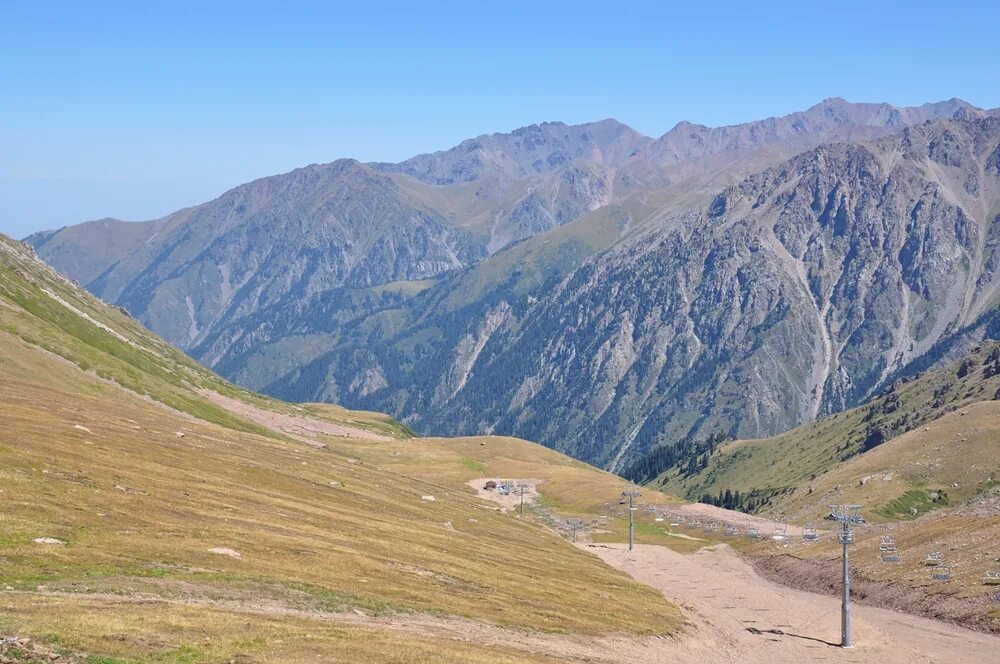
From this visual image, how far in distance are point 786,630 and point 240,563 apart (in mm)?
55560

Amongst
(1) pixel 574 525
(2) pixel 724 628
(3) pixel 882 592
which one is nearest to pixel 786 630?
(2) pixel 724 628

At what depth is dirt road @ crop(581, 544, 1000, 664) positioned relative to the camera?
8644cm

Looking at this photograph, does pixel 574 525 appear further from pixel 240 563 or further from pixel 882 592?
pixel 240 563

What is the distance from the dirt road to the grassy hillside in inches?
208

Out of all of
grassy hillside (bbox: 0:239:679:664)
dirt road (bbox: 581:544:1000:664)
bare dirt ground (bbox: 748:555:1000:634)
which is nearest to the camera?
grassy hillside (bbox: 0:239:679:664)

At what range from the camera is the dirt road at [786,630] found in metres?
86.4

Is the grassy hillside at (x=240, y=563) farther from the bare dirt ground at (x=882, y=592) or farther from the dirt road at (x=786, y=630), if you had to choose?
the bare dirt ground at (x=882, y=592)

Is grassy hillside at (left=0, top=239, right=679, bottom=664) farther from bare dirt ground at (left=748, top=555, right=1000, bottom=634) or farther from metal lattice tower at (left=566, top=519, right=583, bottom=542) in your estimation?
metal lattice tower at (left=566, top=519, right=583, bottom=542)

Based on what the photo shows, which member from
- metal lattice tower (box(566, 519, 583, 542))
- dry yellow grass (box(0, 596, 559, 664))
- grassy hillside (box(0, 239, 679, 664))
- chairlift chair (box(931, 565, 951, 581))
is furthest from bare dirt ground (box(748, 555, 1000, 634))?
dry yellow grass (box(0, 596, 559, 664))

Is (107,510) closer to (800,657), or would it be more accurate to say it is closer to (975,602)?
(800,657)

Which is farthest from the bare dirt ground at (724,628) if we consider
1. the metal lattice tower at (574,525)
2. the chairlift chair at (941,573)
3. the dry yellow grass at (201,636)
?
the metal lattice tower at (574,525)

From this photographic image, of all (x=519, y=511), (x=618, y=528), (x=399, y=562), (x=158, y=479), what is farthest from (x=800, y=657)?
(x=519, y=511)

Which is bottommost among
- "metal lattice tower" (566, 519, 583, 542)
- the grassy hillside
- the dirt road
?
"metal lattice tower" (566, 519, 583, 542)

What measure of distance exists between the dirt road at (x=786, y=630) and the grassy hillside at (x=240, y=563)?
17.3 ft
